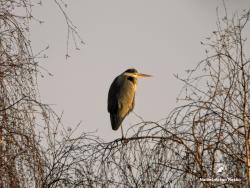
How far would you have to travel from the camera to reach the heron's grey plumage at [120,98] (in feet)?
21.6

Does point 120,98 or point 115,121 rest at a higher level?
point 120,98

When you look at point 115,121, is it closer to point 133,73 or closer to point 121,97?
point 121,97

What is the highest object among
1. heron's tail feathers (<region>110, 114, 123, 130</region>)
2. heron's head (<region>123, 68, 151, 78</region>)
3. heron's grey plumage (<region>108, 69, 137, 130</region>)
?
heron's head (<region>123, 68, 151, 78</region>)

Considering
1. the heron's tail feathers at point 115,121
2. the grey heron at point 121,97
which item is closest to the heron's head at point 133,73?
the grey heron at point 121,97

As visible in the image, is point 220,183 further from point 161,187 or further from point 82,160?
point 82,160

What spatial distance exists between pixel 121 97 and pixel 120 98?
0.03 metres

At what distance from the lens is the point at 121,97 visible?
6.89 metres

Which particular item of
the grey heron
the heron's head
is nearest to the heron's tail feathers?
the grey heron

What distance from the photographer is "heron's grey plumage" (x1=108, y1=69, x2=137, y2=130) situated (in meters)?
6.58

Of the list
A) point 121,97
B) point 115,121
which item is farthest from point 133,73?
point 115,121

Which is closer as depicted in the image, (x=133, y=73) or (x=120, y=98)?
(x=120, y=98)

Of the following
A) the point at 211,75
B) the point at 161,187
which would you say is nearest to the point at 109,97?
the point at 211,75

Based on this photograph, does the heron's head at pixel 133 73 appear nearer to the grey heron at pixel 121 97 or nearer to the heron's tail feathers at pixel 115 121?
the grey heron at pixel 121 97

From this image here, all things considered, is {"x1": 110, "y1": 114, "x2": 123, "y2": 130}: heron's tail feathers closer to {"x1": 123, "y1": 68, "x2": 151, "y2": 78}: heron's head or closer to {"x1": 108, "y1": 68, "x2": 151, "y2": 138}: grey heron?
{"x1": 108, "y1": 68, "x2": 151, "y2": 138}: grey heron
